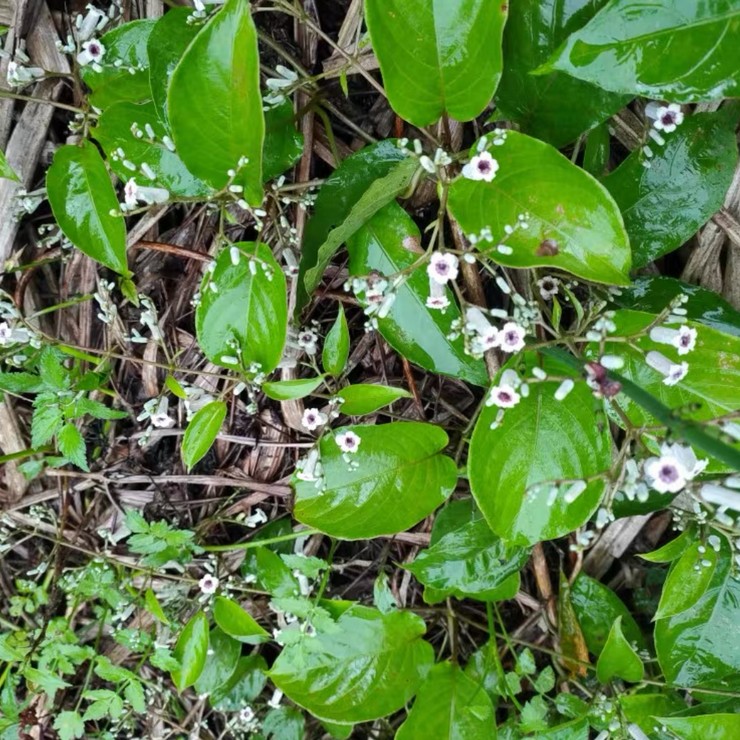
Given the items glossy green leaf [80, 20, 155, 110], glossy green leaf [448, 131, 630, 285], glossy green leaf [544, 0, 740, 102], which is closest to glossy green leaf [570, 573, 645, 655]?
glossy green leaf [448, 131, 630, 285]

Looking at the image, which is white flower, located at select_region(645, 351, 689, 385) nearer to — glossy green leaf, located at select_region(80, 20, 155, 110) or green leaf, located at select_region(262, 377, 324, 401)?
green leaf, located at select_region(262, 377, 324, 401)

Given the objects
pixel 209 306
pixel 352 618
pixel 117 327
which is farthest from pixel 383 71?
pixel 352 618

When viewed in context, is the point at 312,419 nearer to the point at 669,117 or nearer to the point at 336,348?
the point at 336,348

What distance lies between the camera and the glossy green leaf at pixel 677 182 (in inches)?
51.4

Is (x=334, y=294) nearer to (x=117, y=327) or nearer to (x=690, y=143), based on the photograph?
(x=117, y=327)

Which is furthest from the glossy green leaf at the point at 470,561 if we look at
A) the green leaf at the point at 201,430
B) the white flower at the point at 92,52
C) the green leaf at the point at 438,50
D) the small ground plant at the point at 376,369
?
the white flower at the point at 92,52

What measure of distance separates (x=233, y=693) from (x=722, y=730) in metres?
1.11

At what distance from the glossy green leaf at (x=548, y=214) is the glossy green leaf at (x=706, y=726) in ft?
2.75

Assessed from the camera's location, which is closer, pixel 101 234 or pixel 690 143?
pixel 690 143

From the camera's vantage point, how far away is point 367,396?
1.43 meters

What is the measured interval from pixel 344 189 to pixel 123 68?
0.51 m

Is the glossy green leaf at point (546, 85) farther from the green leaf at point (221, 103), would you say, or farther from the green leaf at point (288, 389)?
the green leaf at point (288, 389)

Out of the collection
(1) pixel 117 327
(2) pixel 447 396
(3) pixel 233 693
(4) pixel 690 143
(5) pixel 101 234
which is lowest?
(3) pixel 233 693

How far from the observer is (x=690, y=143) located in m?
1.31
